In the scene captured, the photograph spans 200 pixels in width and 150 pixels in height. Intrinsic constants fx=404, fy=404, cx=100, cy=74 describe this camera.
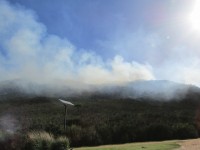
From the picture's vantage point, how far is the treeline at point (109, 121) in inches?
1190

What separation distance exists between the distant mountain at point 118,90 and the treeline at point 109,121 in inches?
305

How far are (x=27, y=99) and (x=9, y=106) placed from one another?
657cm

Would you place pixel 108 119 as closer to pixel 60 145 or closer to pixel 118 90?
pixel 60 145

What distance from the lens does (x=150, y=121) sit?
114 ft

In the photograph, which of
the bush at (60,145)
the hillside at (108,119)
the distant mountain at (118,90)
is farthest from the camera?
the distant mountain at (118,90)

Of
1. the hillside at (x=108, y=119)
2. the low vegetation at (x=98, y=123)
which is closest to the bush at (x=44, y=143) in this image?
the low vegetation at (x=98, y=123)

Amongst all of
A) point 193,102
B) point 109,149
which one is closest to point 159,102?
point 193,102

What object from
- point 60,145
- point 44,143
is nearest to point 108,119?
point 44,143

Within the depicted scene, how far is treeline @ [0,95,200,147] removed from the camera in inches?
1190

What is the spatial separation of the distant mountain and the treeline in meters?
7.74

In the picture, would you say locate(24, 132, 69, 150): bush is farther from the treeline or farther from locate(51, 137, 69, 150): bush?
the treeline

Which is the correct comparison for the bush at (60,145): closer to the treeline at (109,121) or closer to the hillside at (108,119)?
the hillside at (108,119)

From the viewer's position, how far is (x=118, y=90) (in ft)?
197

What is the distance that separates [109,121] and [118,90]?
25442 millimetres
